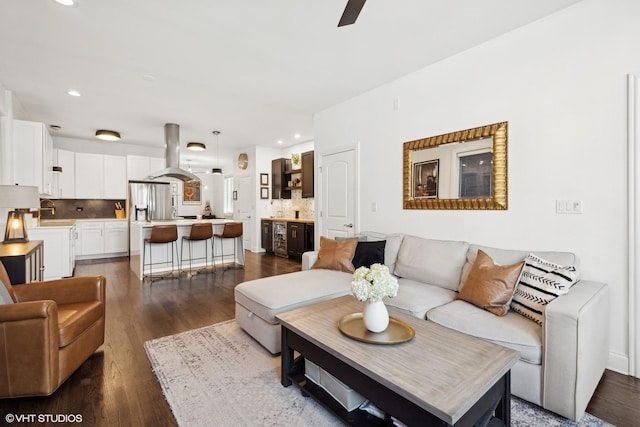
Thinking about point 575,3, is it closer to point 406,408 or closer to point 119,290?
point 406,408

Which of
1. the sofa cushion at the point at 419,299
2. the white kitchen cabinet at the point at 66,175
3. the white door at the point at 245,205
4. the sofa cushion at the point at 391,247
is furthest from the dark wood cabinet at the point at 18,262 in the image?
the white door at the point at 245,205

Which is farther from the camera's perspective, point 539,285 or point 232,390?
point 539,285

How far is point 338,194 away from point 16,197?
12.6 ft

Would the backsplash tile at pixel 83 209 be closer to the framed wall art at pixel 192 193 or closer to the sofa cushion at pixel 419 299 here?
the framed wall art at pixel 192 193

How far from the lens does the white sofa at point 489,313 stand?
1679 millimetres

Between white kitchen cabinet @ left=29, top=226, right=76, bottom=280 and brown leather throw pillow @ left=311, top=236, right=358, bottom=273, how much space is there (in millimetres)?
4209

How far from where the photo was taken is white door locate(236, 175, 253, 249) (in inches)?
309

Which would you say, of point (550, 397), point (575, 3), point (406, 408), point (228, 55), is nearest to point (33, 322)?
point (406, 408)

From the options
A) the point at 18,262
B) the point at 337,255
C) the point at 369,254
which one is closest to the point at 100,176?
the point at 18,262

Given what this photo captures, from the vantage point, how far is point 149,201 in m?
7.36

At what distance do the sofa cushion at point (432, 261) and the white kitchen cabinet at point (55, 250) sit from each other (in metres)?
5.14

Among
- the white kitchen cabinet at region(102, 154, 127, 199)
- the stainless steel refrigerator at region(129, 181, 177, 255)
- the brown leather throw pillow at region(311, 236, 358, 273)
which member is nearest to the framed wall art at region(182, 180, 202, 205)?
the stainless steel refrigerator at region(129, 181, 177, 255)

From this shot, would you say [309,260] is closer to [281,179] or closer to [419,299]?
[419,299]

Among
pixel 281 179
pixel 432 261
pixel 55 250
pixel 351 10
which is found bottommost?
pixel 55 250
